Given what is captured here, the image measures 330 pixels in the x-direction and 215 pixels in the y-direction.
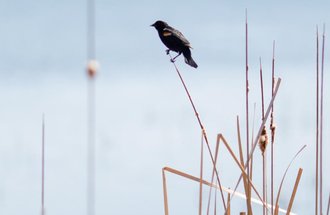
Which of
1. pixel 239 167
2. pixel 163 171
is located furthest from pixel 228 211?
pixel 163 171

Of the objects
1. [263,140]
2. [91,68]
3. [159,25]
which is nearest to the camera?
[91,68]

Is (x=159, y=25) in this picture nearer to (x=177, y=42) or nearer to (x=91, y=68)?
(x=177, y=42)

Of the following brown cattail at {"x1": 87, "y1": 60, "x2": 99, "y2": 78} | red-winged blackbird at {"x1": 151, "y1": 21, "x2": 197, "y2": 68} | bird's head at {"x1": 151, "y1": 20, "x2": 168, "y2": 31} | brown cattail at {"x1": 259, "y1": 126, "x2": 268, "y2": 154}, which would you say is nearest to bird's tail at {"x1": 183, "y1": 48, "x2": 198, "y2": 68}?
red-winged blackbird at {"x1": 151, "y1": 21, "x2": 197, "y2": 68}

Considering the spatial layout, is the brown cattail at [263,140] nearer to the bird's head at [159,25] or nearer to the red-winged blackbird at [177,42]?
the red-winged blackbird at [177,42]

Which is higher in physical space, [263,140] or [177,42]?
[177,42]

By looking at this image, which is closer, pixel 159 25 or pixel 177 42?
pixel 177 42

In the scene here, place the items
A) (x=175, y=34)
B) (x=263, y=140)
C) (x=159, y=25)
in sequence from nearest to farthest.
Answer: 1. (x=263, y=140)
2. (x=175, y=34)
3. (x=159, y=25)

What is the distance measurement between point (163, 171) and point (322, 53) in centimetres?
78

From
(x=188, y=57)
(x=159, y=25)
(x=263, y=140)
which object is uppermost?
(x=159, y=25)

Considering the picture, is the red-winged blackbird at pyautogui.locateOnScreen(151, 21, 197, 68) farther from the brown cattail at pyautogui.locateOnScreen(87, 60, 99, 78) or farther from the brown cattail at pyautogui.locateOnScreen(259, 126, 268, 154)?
the brown cattail at pyautogui.locateOnScreen(87, 60, 99, 78)

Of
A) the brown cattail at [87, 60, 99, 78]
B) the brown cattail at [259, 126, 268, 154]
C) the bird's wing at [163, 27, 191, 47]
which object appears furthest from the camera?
the bird's wing at [163, 27, 191, 47]

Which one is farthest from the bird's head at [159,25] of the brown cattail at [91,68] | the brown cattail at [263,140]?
the brown cattail at [91,68]

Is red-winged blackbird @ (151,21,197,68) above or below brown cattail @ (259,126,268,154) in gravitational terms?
above

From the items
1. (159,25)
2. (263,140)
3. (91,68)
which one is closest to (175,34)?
(159,25)
